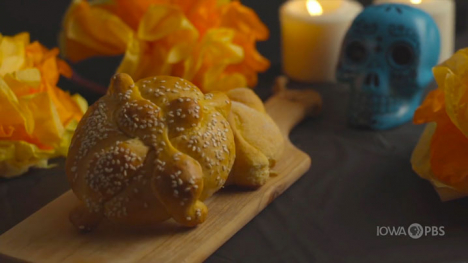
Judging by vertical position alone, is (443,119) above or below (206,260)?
above

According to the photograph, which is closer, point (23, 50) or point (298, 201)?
point (298, 201)

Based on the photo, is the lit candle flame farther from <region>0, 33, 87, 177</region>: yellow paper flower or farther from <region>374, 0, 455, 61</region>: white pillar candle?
<region>0, 33, 87, 177</region>: yellow paper flower

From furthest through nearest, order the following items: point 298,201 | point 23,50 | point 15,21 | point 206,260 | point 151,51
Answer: point 15,21
point 151,51
point 23,50
point 298,201
point 206,260

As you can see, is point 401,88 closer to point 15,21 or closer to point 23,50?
point 23,50

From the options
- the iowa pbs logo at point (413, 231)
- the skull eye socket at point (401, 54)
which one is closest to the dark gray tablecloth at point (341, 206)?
the iowa pbs logo at point (413, 231)

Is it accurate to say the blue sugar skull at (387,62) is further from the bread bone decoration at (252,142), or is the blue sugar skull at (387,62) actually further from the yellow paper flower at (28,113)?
the yellow paper flower at (28,113)

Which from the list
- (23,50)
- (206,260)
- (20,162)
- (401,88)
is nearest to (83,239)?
(206,260)

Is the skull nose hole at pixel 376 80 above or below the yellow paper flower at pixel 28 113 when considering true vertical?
above

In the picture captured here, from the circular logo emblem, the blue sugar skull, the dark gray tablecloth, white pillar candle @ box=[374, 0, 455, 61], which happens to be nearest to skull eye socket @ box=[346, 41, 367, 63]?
the blue sugar skull
